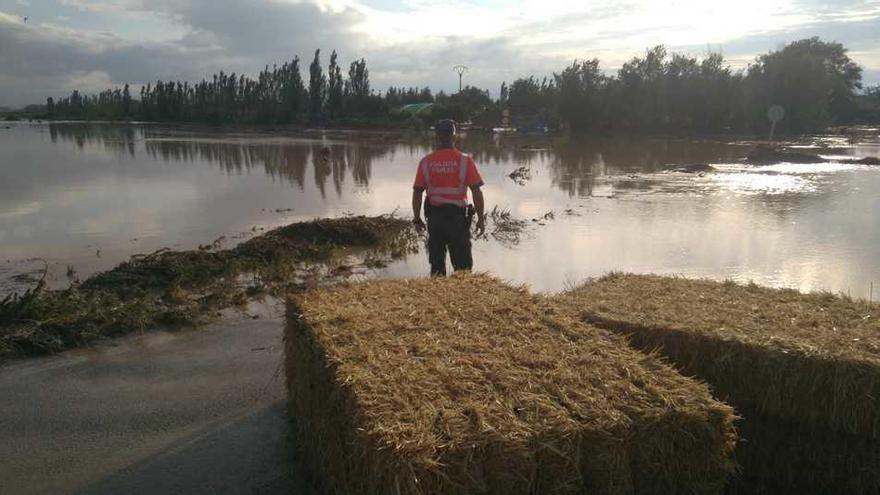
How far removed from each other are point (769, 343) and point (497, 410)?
219cm

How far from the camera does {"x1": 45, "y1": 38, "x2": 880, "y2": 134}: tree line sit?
66250 millimetres

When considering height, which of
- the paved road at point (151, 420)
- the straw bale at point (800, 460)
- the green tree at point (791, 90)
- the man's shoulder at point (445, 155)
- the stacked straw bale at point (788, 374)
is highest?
the green tree at point (791, 90)

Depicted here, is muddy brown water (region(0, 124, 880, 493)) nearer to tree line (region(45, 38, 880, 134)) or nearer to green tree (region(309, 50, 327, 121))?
tree line (region(45, 38, 880, 134))

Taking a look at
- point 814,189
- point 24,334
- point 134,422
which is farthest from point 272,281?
point 814,189

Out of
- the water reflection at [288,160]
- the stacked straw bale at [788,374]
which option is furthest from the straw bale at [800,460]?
the water reflection at [288,160]

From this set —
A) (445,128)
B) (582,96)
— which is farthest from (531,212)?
(582,96)

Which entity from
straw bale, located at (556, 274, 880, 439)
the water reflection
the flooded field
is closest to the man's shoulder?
straw bale, located at (556, 274, 880, 439)

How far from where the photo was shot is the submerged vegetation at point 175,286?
6617mm

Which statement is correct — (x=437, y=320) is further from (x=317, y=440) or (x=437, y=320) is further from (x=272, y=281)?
(x=272, y=281)

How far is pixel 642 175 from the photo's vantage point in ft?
85.1

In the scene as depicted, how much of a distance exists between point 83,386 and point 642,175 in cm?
2373

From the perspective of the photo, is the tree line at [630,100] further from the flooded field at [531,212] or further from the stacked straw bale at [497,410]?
the stacked straw bale at [497,410]

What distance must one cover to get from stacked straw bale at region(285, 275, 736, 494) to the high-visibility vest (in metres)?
3.05

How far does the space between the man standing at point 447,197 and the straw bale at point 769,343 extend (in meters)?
2.11
